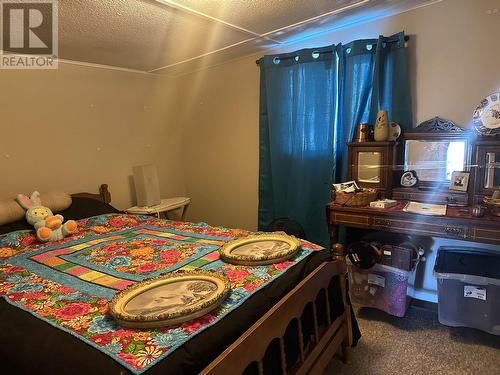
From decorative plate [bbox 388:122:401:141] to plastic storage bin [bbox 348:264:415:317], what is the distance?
0.94 meters

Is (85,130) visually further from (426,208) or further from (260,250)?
(426,208)

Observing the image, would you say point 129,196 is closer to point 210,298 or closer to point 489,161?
point 210,298

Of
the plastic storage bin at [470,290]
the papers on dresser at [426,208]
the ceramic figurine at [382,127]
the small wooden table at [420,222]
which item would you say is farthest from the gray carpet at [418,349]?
the ceramic figurine at [382,127]

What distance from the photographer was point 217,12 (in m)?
2.23

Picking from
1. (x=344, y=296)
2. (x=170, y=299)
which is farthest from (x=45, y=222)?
(x=344, y=296)

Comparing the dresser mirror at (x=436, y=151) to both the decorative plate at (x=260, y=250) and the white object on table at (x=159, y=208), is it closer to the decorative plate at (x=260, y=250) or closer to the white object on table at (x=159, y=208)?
the decorative plate at (x=260, y=250)

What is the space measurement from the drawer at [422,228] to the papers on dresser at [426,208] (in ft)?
0.23

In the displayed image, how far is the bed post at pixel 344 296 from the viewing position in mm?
1850

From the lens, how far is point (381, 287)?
91.9 inches

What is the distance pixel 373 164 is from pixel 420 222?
60 centimetres

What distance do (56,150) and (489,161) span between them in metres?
3.36

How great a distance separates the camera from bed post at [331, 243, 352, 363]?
72.8 inches

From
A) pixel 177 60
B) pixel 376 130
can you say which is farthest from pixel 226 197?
pixel 376 130

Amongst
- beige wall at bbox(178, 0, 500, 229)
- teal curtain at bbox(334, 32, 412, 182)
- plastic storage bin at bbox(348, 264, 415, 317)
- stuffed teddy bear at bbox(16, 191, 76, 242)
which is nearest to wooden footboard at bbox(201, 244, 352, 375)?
plastic storage bin at bbox(348, 264, 415, 317)
